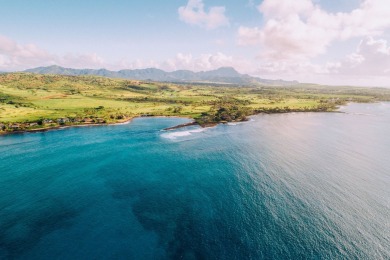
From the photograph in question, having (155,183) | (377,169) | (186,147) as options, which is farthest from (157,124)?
(377,169)

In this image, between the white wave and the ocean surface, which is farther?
the white wave

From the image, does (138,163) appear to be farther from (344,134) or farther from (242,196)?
(344,134)

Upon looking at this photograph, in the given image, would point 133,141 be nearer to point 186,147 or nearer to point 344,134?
point 186,147

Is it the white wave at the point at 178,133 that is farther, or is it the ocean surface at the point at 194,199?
the white wave at the point at 178,133

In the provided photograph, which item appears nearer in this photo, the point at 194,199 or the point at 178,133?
the point at 194,199

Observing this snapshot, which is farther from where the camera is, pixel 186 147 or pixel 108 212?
pixel 186 147

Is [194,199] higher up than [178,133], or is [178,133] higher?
[194,199]

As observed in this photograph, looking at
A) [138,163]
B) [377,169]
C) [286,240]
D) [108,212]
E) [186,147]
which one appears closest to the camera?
[286,240]

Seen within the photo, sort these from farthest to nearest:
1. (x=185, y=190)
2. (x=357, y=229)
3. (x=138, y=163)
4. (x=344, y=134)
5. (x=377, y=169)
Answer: (x=344, y=134)
(x=138, y=163)
(x=377, y=169)
(x=185, y=190)
(x=357, y=229)
